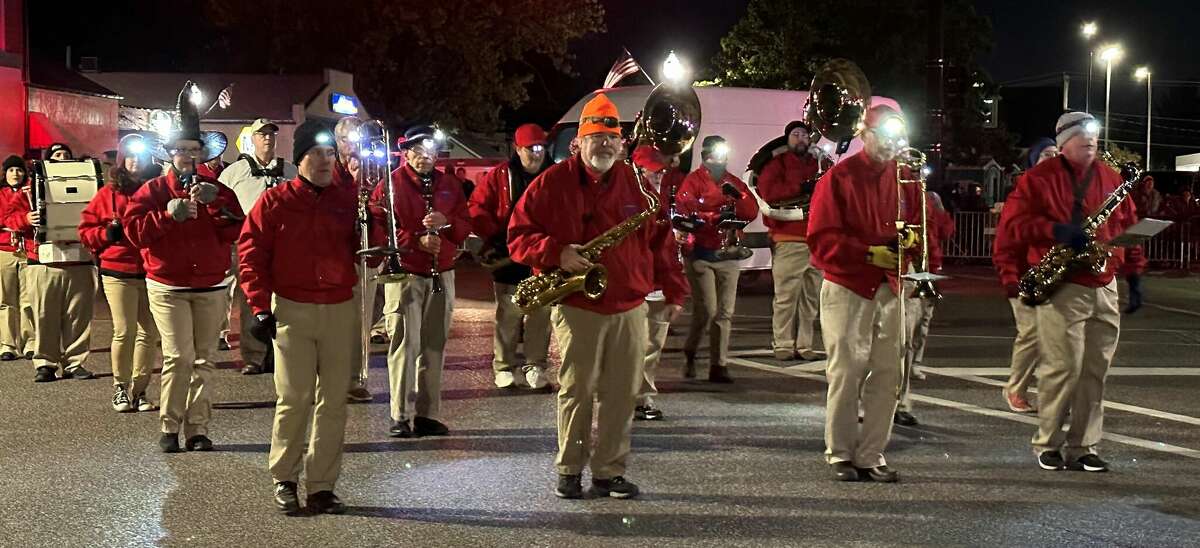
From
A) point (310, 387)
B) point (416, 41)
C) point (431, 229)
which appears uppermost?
point (416, 41)

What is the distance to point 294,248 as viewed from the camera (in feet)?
21.6

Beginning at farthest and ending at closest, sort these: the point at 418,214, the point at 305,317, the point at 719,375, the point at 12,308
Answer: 1. the point at 12,308
2. the point at 719,375
3. the point at 418,214
4. the point at 305,317

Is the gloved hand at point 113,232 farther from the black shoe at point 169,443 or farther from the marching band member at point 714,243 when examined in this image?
the marching band member at point 714,243

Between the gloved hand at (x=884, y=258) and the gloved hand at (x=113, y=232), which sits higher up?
the gloved hand at (x=113, y=232)

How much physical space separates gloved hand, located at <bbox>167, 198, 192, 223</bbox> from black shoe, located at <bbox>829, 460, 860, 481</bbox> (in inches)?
166

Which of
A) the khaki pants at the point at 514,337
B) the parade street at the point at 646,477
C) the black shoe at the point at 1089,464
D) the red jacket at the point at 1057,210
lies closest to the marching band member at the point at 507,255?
the khaki pants at the point at 514,337

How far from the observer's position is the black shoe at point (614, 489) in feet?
22.6

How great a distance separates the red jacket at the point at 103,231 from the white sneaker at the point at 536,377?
309 centimetres

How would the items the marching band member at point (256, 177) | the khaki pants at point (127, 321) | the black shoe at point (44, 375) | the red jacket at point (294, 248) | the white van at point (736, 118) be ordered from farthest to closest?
1. the white van at point (736, 118)
2. the black shoe at point (44, 375)
3. the marching band member at point (256, 177)
4. the khaki pants at point (127, 321)
5. the red jacket at point (294, 248)

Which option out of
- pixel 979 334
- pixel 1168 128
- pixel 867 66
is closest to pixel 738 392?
pixel 979 334

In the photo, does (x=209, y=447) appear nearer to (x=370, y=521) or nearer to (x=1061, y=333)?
(x=370, y=521)

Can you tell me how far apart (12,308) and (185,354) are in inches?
224

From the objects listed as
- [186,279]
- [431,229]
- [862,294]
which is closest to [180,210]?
[186,279]

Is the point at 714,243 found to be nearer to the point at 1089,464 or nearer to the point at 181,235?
the point at 1089,464
